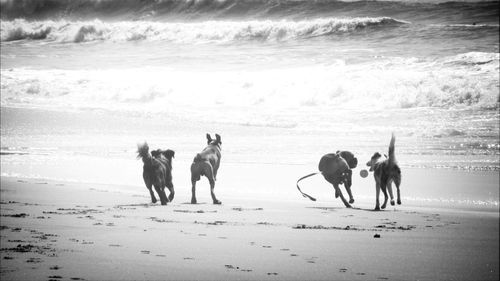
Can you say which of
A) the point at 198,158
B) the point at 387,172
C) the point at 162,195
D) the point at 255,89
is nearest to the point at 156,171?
the point at 162,195

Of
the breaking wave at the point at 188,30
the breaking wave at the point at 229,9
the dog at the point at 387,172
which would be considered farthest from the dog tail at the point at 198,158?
the breaking wave at the point at 188,30

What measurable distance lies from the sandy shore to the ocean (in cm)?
123

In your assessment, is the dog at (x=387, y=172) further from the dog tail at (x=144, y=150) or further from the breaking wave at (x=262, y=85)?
the breaking wave at (x=262, y=85)

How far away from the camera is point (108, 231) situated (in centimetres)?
584

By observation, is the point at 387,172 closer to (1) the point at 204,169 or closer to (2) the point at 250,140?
(1) the point at 204,169

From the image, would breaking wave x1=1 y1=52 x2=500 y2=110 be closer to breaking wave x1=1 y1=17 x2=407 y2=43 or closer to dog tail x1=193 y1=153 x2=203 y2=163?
breaking wave x1=1 y1=17 x2=407 y2=43

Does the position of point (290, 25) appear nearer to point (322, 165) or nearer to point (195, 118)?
point (195, 118)

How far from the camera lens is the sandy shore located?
4.72m

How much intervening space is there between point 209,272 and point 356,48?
14362 mm

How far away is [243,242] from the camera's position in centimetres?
545

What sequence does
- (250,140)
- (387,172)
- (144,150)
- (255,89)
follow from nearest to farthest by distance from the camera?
(387,172) < (144,150) < (250,140) < (255,89)

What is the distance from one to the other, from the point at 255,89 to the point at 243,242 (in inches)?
431

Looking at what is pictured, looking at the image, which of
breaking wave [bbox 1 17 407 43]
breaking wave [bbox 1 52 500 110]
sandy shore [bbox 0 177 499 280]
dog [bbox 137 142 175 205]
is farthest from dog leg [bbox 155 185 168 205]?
breaking wave [bbox 1 52 500 110]

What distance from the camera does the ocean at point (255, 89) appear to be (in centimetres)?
976
